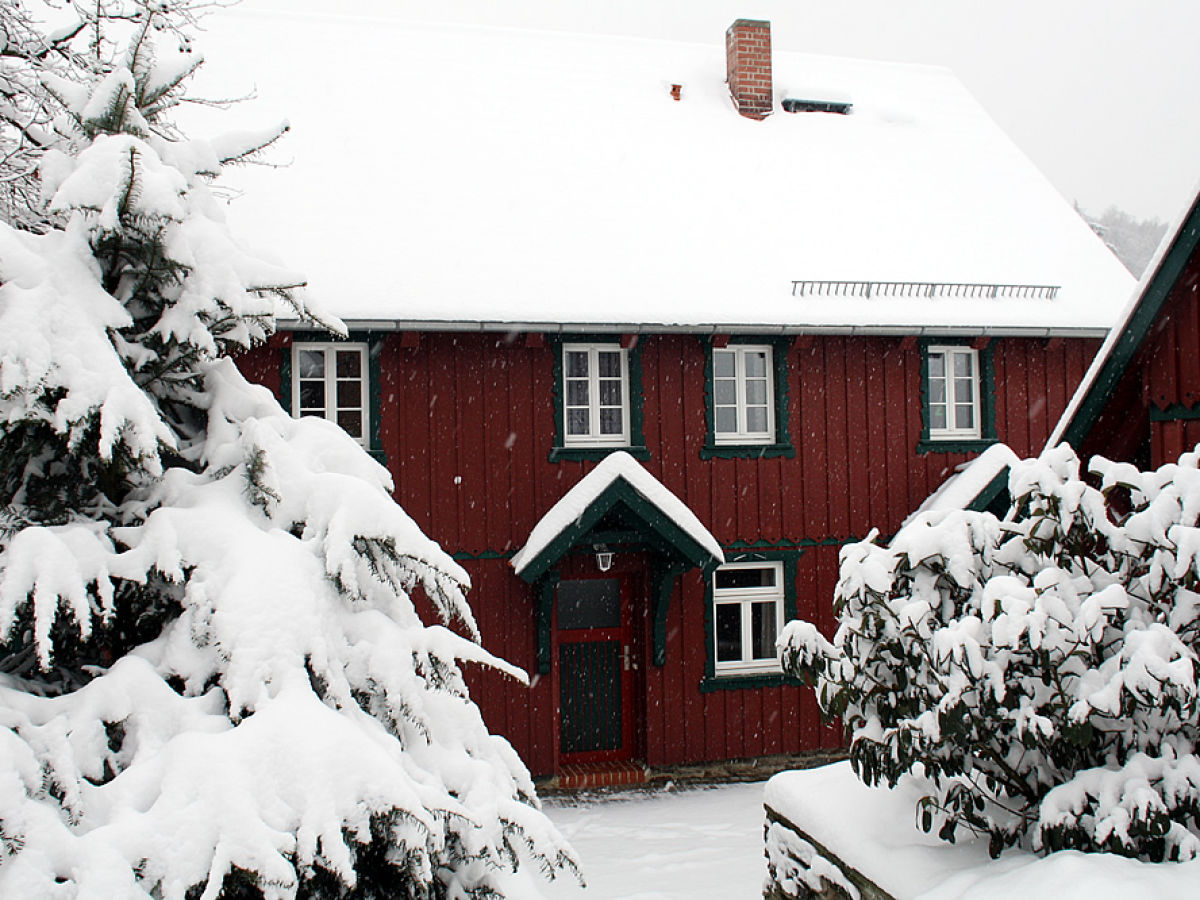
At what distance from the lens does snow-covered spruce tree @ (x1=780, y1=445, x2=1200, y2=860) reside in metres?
4.00

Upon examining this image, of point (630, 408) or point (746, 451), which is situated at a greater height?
point (630, 408)

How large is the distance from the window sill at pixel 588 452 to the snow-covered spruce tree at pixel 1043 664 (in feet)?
20.6

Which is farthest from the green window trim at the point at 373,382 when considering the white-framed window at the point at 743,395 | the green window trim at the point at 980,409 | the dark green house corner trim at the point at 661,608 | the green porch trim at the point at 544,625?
the green window trim at the point at 980,409

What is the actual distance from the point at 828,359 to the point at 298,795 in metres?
9.97

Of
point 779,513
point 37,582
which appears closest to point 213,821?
point 37,582

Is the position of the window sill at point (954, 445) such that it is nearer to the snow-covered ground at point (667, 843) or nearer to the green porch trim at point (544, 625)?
the snow-covered ground at point (667, 843)

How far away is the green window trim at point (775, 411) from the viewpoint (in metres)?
11.5

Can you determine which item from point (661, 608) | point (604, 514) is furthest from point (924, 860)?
point (661, 608)

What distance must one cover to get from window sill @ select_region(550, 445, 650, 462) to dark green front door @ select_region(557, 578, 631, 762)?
4.84 feet

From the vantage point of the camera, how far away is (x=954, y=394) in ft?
40.7

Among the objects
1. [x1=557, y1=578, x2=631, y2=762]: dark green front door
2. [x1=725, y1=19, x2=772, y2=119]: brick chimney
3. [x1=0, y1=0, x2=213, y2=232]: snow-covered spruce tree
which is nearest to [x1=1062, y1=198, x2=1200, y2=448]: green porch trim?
[x1=0, y1=0, x2=213, y2=232]: snow-covered spruce tree

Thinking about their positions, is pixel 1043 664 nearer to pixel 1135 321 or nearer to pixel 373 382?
pixel 1135 321

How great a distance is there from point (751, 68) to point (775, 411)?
238 inches

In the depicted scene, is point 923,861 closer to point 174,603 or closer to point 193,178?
point 174,603
